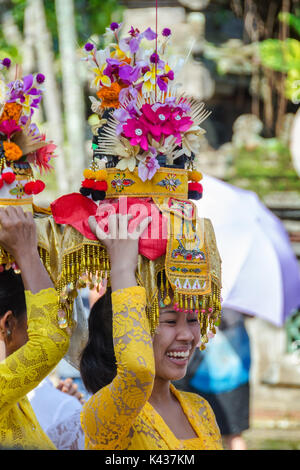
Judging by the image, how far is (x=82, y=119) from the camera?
691 cm

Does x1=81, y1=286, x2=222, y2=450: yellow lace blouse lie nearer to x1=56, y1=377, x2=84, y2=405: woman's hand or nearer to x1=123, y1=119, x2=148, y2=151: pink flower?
x1=123, y1=119, x2=148, y2=151: pink flower

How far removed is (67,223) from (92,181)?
0.17 meters

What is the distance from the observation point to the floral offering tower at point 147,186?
2225 millimetres

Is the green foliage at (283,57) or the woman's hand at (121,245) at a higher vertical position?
the green foliage at (283,57)

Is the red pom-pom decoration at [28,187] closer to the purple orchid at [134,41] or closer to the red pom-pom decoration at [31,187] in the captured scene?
the red pom-pom decoration at [31,187]

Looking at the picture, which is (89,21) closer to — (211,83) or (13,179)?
(211,83)

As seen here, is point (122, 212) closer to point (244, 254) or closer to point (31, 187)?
point (31, 187)

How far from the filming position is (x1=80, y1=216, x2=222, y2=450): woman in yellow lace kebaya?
208 cm

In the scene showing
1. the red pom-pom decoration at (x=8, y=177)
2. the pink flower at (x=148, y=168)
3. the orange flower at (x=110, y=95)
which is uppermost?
the orange flower at (x=110, y=95)

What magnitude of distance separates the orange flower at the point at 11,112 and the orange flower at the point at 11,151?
9 centimetres

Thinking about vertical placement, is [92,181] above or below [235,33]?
below

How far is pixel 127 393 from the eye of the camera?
82.1 inches

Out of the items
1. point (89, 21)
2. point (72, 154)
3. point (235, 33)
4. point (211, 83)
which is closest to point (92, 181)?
point (72, 154)

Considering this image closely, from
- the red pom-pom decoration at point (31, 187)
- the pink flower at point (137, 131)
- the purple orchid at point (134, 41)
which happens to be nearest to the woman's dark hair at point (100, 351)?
the red pom-pom decoration at point (31, 187)
